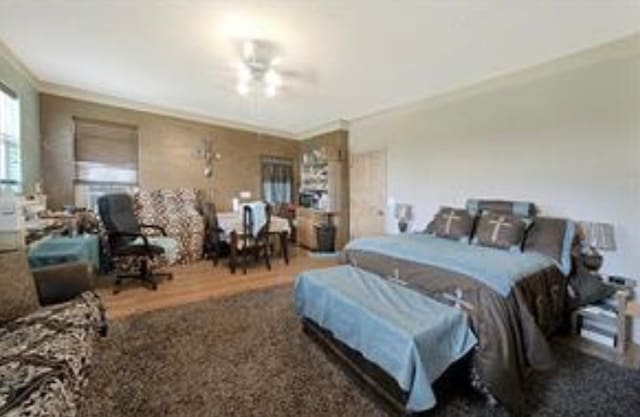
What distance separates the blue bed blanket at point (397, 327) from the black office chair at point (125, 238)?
2483mm

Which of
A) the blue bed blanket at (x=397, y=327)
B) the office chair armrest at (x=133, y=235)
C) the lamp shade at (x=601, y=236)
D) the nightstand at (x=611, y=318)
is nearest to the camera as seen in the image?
the blue bed blanket at (x=397, y=327)

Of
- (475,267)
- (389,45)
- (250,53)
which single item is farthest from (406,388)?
(250,53)

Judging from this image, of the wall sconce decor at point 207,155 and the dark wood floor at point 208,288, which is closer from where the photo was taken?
the dark wood floor at point 208,288

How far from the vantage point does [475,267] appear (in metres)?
2.22

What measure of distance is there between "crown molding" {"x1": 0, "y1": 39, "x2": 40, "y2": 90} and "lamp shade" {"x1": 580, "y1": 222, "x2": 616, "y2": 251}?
5.74 meters

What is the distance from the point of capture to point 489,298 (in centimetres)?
193

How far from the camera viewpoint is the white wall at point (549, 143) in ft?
8.86

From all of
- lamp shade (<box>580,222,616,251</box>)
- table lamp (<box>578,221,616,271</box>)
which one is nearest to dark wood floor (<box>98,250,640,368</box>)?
table lamp (<box>578,221,616,271</box>)

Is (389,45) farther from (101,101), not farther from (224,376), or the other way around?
(101,101)

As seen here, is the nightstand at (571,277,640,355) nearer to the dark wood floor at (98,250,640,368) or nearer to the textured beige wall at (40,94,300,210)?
the dark wood floor at (98,250,640,368)

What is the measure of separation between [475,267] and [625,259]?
162cm

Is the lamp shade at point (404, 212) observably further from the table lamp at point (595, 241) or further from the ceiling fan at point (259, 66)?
the ceiling fan at point (259, 66)

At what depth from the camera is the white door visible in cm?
527

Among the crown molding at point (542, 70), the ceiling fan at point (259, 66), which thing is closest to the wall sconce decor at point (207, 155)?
the ceiling fan at point (259, 66)
